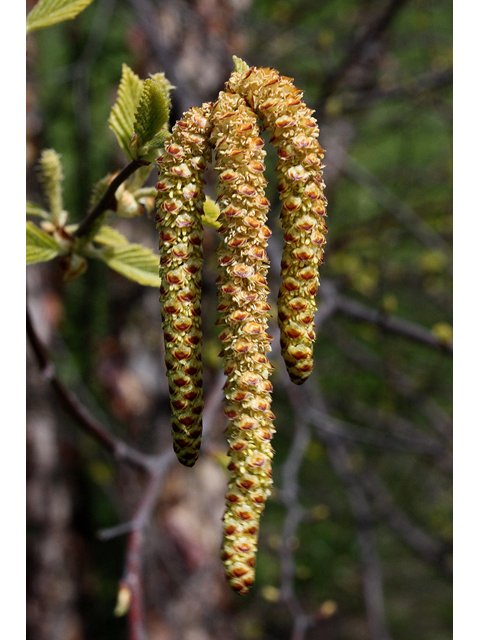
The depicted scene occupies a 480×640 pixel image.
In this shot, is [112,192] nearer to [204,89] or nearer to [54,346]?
[204,89]

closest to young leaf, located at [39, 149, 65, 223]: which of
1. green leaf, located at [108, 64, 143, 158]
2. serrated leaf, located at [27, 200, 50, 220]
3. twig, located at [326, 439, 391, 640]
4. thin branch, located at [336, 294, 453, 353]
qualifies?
serrated leaf, located at [27, 200, 50, 220]

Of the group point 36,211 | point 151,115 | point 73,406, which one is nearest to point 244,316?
point 151,115

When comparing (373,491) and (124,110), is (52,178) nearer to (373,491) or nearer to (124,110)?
(124,110)

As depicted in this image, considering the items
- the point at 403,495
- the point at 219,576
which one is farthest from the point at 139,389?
the point at 403,495

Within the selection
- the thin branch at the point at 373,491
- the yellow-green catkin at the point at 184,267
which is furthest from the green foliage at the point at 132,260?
the thin branch at the point at 373,491

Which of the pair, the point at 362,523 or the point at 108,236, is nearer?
the point at 108,236

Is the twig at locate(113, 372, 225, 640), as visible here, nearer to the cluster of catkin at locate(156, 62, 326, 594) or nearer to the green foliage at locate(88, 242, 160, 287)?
the green foliage at locate(88, 242, 160, 287)
